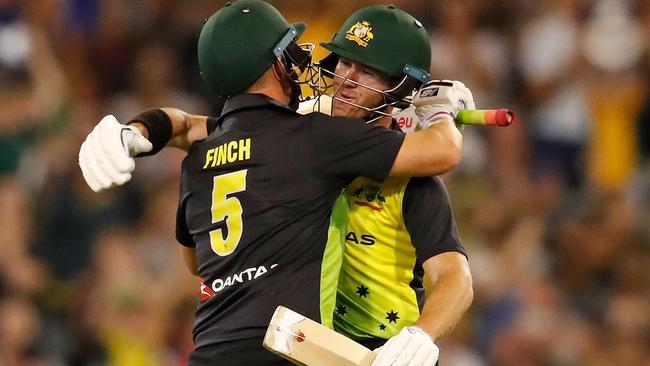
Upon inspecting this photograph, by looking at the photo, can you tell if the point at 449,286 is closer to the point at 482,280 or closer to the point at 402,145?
the point at 402,145

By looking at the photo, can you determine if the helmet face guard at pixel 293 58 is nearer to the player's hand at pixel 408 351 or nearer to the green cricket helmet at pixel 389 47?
the green cricket helmet at pixel 389 47

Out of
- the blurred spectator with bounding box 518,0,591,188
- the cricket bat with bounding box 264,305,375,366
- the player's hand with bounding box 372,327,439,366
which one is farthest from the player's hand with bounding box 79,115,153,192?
the blurred spectator with bounding box 518,0,591,188

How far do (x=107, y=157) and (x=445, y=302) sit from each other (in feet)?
3.75

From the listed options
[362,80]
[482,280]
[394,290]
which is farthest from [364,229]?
[482,280]

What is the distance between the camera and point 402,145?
13.6ft

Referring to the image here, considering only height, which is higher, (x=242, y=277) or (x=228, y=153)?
(x=228, y=153)

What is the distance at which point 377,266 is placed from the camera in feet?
14.7

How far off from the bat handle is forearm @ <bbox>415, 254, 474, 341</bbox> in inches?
19.1

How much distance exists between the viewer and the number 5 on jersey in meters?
4.16

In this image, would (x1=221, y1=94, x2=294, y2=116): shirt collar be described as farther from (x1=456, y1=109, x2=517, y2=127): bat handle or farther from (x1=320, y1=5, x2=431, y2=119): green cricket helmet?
(x1=456, y1=109, x2=517, y2=127): bat handle

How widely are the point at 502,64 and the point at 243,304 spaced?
5474 mm

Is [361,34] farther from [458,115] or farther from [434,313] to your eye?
[434,313]

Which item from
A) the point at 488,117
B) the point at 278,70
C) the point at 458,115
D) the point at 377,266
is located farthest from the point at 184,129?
the point at 488,117

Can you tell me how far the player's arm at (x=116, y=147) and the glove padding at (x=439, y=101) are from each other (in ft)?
2.94
